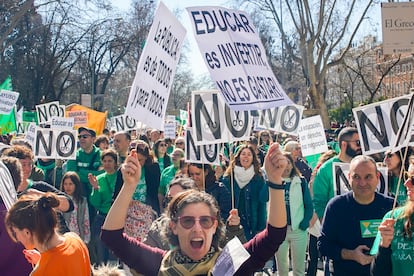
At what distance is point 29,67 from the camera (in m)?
42.9

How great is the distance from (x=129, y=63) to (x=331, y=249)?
141 ft

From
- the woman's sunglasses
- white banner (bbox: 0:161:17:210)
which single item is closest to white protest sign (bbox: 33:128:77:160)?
white banner (bbox: 0:161:17:210)

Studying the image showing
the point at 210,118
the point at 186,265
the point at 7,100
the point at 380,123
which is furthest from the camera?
the point at 7,100

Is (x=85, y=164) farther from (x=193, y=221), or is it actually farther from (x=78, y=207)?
(x=193, y=221)

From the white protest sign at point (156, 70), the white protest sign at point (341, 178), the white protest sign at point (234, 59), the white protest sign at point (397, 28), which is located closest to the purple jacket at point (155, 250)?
the white protest sign at point (156, 70)

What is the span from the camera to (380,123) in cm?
608

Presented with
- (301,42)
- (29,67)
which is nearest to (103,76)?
(29,67)

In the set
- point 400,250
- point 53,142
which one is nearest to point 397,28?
point 53,142

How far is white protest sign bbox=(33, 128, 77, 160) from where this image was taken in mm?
8852

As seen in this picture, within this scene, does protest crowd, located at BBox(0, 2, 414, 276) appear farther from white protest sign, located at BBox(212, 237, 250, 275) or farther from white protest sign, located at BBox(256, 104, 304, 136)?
white protest sign, located at BBox(256, 104, 304, 136)

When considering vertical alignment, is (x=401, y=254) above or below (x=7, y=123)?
below

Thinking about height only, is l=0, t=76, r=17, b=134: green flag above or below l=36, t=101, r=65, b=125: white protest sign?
below

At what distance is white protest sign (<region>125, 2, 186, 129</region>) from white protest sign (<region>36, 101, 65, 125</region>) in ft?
33.0

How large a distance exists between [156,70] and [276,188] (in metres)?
1.40
